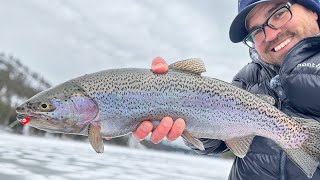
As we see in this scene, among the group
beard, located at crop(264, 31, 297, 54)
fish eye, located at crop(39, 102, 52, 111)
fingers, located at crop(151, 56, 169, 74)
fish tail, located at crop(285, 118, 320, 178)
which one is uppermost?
beard, located at crop(264, 31, 297, 54)

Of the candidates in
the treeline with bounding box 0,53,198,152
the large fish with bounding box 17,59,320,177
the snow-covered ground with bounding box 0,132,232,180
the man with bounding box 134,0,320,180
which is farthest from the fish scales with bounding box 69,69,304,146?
the treeline with bounding box 0,53,198,152

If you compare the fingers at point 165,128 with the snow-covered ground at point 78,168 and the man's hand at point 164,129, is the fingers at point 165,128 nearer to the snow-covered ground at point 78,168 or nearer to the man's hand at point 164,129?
the man's hand at point 164,129

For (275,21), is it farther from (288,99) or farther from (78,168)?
(78,168)

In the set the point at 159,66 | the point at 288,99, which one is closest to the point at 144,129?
the point at 159,66

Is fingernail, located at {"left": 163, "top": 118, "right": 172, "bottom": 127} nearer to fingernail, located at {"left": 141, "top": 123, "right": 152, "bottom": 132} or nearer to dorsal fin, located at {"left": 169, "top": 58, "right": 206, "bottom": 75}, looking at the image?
fingernail, located at {"left": 141, "top": 123, "right": 152, "bottom": 132}

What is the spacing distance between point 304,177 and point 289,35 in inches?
48.8

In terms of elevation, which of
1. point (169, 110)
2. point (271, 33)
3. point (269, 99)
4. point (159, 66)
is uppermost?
point (271, 33)

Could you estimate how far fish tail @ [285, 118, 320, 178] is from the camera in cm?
252

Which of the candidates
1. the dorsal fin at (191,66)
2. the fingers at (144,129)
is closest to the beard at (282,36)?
the dorsal fin at (191,66)

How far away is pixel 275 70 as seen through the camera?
10.5 feet

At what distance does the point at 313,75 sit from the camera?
2588 millimetres

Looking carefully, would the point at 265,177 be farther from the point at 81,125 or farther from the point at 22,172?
the point at 22,172

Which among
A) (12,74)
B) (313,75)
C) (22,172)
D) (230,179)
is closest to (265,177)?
(230,179)

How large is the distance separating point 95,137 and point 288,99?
5.07ft
